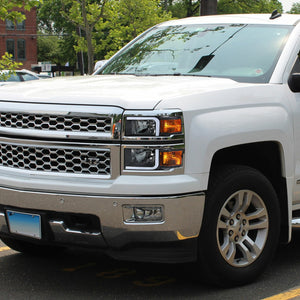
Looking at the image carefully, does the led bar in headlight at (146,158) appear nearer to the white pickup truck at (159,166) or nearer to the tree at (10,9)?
the white pickup truck at (159,166)

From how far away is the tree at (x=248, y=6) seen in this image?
43706 mm

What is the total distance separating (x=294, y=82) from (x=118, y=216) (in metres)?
1.72

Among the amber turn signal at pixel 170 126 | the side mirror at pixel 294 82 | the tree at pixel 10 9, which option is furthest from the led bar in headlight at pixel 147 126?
the tree at pixel 10 9

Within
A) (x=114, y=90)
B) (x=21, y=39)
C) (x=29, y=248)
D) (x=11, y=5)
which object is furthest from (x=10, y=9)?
(x=21, y=39)

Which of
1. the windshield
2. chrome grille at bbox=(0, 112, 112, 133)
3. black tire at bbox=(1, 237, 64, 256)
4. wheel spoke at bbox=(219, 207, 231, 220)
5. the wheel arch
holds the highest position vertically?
the windshield

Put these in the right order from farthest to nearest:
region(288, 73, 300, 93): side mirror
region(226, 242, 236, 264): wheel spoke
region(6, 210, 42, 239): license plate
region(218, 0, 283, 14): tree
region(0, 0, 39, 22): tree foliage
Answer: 1. region(218, 0, 283, 14): tree
2. region(0, 0, 39, 22): tree foliage
3. region(288, 73, 300, 93): side mirror
4. region(226, 242, 236, 264): wheel spoke
5. region(6, 210, 42, 239): license plate

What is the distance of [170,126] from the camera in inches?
151

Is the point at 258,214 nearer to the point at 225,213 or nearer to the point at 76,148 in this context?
the point at 225,213

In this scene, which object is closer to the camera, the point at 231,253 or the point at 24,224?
the point at 24,224

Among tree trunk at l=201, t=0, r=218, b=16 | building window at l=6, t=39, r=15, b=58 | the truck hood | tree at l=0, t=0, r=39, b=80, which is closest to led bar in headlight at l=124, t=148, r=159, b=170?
the truck hood

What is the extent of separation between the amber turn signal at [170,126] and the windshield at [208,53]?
106cm

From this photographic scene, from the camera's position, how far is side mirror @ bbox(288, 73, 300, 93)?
4664 mm

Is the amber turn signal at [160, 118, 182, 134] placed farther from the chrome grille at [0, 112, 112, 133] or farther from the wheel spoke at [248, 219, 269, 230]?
the wheel spoke at [248, 219, 269, 230]

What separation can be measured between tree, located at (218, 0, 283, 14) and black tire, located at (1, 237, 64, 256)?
131 feet
